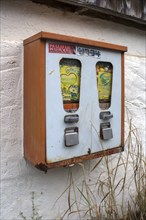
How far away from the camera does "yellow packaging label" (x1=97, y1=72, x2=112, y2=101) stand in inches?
63.0

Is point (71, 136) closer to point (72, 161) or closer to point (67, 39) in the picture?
point (72, 161)

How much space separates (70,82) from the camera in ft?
4.80

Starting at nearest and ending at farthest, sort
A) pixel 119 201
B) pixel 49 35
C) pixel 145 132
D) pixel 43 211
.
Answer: pixel 49 35 < pixel 43 211 < pixel 119 201 < pixel 145 132

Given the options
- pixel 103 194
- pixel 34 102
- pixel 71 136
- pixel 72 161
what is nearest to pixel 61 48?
pixel 34 102

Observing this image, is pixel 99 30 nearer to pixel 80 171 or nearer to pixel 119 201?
pixel 80 171

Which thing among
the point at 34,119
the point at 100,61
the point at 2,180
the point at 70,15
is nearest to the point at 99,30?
the point at 70,15

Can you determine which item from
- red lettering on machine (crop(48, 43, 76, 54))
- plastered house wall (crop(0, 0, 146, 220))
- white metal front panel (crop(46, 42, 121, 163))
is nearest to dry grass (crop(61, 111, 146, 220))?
plastered house wall (crop(0, 0, 146, 220))

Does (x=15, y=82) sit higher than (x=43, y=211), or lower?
higher

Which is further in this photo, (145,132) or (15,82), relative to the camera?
(145,132)

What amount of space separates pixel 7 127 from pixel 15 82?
0.87 ft

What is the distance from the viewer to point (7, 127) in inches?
59.6

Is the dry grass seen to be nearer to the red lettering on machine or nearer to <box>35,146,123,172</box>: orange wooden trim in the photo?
<box>35,146,123,172</box>: orange wooden trim

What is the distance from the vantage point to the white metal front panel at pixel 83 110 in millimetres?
1364

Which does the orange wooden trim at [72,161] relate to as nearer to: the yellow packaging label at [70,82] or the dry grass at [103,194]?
the dry grass at [103,194]
